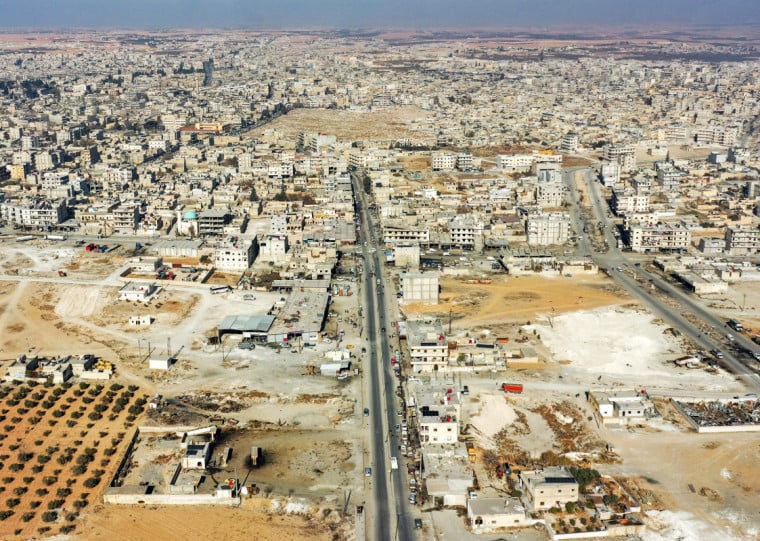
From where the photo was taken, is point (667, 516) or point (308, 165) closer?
point (667, 516)

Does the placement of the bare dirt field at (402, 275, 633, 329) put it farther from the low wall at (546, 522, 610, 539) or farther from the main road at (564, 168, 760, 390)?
the low wall at (546, 522, 610, 539)

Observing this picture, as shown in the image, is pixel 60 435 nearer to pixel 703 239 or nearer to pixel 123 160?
pixel 703 239

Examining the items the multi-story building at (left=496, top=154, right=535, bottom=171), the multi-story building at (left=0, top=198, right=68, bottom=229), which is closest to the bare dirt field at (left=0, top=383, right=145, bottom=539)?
the multi-story building at (left=0, top=198, right=68, bottom=229)

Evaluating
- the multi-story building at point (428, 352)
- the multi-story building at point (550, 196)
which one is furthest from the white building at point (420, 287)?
the multi-story building at point (550, 196)

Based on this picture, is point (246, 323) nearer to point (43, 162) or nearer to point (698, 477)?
point (698, 477)

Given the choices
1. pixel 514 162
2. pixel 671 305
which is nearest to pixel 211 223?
pixel 671 305

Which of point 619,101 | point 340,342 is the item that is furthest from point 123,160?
point 619,101
